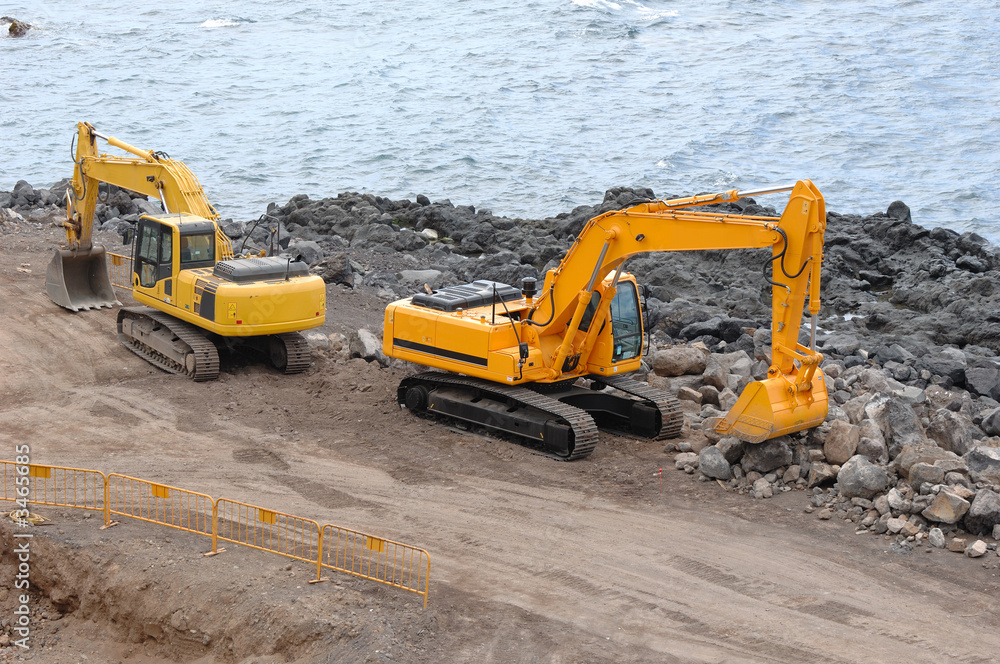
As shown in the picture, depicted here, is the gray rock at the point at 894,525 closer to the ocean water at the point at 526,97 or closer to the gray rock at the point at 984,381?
the gray rock at the point at 984,381

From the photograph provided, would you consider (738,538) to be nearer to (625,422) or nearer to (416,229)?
(625,422)

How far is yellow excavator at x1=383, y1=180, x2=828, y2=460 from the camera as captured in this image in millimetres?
13781

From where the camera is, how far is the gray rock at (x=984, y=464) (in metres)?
13.2

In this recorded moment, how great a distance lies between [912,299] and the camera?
28047 millimetres

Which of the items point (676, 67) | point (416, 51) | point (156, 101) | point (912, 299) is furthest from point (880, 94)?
point (156, 101)


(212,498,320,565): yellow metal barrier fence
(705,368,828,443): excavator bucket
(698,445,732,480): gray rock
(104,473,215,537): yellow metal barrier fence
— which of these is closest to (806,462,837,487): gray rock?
(705,368,828,443): excavator bucket

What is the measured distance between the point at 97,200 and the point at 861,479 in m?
15.7

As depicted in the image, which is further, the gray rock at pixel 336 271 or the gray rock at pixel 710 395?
the gray rock at pixel 336 271

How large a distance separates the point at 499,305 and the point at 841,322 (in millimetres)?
13580

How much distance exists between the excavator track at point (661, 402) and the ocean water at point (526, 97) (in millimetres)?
25539

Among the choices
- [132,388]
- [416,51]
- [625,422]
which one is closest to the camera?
[625,422]

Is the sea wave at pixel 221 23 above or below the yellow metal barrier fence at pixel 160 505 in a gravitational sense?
above

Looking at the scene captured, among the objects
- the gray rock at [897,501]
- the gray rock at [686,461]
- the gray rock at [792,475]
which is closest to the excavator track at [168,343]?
the gray rock at [686,461]

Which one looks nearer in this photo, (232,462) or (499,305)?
(232,462)
